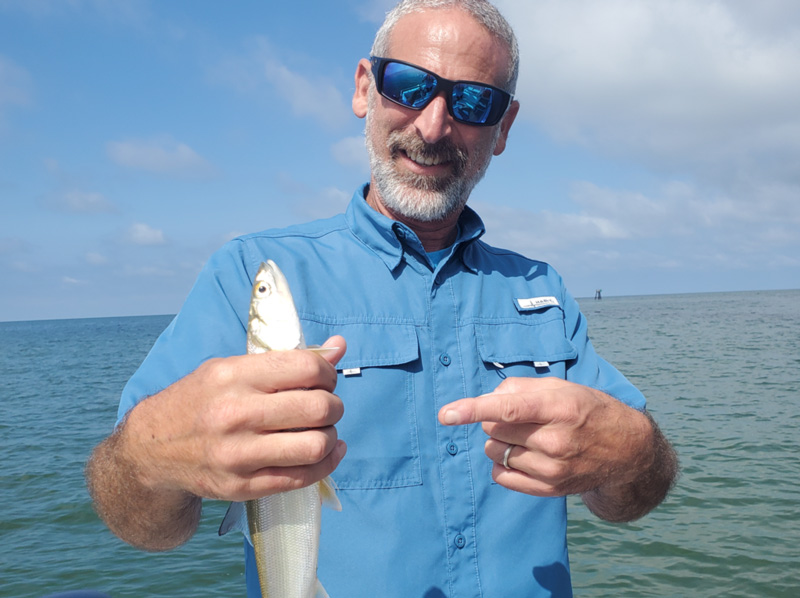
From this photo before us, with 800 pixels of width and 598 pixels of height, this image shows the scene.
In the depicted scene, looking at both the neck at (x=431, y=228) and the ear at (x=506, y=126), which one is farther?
the ear at (x=506, y=126)

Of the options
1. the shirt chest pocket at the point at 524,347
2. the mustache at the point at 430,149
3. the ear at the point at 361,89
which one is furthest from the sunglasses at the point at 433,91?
the shirt chest pocket at the point at 524,347

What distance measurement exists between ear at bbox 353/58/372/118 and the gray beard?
0.44m

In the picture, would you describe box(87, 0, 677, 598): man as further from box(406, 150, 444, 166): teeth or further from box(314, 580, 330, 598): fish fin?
box(314, 580, 330, 598): fish fin

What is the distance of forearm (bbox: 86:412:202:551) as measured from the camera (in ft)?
5.95

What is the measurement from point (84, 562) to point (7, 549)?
5.23 feet

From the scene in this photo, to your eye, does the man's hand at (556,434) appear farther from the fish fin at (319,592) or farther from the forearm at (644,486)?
the fish fin at (319,592)

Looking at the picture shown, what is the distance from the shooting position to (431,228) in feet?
9.80

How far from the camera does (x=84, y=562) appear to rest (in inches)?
368

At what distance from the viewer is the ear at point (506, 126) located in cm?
322

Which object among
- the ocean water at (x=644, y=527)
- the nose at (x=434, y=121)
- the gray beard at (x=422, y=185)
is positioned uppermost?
the nose at (x=434, y=121)

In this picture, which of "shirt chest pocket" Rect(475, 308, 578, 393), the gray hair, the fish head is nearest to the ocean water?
"shirt chest pocket" Rect(475, 308, 578, 393)

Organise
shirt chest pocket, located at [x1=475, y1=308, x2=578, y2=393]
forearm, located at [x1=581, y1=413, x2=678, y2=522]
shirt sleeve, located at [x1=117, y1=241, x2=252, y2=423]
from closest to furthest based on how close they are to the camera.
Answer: shirt sleeve, located at [x1=117, y1=241, x2=252, y2=423] < forearm, located at [x1=581, y1=413, x2=678, y2=522] < shirt chest pocket, located at [x1=475, y1=308, x2=578, y2=393]

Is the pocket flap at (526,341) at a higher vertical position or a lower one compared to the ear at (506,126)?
lower

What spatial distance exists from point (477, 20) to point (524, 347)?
1561 mm
